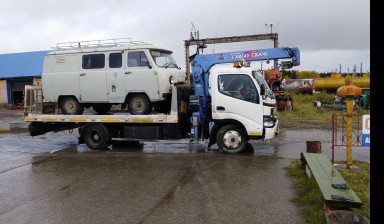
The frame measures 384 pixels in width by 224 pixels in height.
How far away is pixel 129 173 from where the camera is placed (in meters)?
7.70

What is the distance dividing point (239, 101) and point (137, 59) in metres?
3.27

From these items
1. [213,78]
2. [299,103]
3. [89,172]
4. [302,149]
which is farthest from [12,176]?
[299,103]

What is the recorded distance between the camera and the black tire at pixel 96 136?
1033 centimetres

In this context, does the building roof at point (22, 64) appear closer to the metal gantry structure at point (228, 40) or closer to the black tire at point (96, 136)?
the metal gantry structure at point (228, 40)

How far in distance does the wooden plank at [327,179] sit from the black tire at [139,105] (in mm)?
4781

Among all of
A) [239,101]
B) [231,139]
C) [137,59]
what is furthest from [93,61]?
[231,139]

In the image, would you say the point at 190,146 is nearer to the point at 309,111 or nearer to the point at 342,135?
the point at 342,135

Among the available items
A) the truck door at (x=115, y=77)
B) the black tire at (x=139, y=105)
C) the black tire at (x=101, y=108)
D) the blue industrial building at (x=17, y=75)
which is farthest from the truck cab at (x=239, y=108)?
the blue industrial building at (x=17, y=75)

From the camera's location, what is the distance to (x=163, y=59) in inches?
396

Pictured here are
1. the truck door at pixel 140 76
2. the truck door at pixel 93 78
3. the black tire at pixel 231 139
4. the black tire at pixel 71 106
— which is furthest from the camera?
the black tire at pixel 71 106

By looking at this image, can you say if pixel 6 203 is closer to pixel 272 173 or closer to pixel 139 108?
pixel 139 108

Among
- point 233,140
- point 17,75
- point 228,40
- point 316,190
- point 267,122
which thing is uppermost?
point 228,40

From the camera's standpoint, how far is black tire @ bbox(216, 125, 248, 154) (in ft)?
30.6

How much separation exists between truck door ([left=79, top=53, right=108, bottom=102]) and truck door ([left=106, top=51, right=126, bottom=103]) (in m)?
0.17
